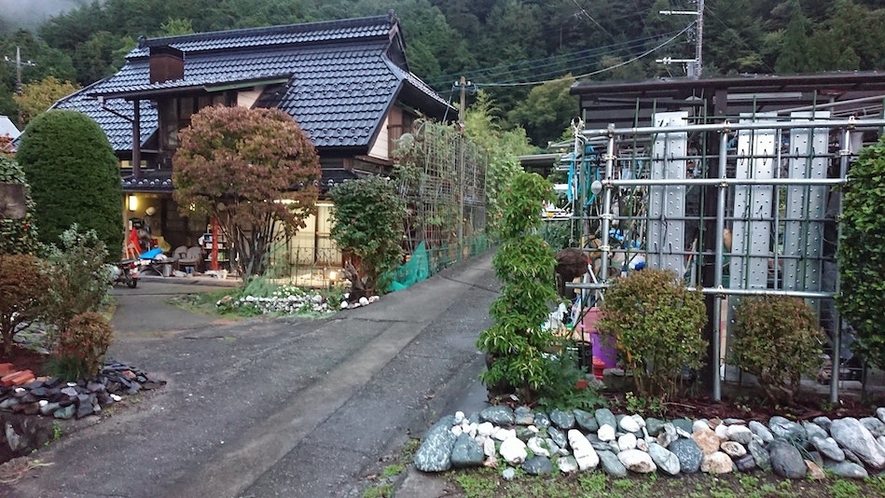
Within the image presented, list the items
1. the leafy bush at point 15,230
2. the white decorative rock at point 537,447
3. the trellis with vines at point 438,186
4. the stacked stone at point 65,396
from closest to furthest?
the white decorative rock at point 537,447
the stacked stone at point 65,396
the leafy bush at point 15,230
the trellis with vines at point 438,186

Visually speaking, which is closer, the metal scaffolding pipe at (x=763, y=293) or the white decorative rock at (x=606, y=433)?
the white decorative rock at (x=606, y=433)

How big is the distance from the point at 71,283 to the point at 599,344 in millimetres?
4928

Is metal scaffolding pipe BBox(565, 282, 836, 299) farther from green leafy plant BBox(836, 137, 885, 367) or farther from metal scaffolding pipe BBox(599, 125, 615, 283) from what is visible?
metal scaffolding pipe BBox(599, 125, 615, 283)

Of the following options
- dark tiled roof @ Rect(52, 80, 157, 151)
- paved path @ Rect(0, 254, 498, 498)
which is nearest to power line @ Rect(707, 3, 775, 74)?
paved path @ Rect(0, 254, 498, 498)

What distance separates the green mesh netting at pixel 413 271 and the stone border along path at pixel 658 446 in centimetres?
595

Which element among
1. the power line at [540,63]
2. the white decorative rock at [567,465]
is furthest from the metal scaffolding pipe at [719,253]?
the power line at [540,63]

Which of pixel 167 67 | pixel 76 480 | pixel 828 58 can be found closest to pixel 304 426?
pixel 76 480

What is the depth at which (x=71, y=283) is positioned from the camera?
17.4ft

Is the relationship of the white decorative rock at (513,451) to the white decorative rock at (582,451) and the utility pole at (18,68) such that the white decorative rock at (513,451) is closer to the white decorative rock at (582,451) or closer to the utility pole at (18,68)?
the white decorative rock at (582,451)

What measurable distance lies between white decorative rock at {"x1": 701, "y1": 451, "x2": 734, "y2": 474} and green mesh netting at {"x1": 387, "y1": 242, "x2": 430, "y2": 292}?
6667mm

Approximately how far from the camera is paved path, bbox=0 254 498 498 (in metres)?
3.72

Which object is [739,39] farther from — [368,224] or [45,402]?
[45,402]

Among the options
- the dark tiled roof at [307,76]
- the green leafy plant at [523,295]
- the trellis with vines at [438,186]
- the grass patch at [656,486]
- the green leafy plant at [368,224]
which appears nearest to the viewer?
the grass patch at [656,486]

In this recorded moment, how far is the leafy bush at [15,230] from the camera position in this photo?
21.2 ft
